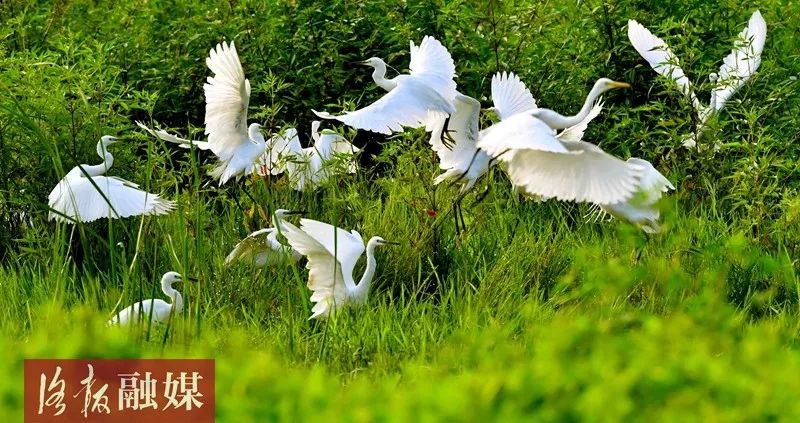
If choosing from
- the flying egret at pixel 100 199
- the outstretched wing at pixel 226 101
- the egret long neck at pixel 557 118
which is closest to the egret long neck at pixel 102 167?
the flying egret at pixel 100 199

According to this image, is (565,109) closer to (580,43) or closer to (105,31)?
(580,43)

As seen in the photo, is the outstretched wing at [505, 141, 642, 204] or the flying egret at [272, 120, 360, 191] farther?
the flying egret at [272, 120, 360, 191]

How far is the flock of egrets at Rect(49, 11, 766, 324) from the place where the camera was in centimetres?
418

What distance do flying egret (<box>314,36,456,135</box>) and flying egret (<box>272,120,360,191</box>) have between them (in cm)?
30

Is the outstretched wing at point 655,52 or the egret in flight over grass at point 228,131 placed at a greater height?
the outstretched wing at point 655,52

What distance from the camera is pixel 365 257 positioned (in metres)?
4.89

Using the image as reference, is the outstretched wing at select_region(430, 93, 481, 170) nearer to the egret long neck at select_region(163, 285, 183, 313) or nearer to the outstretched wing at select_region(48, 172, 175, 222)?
the outstretched wing at select_region(48, 172, 175, 222)

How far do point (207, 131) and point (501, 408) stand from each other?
2831 mm

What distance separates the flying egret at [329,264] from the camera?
433 cm

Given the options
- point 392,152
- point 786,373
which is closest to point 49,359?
point 786,373

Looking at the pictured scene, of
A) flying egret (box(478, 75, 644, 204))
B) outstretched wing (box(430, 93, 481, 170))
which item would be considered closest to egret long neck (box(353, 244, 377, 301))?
flying egret (box(478, 75, 644, 204))

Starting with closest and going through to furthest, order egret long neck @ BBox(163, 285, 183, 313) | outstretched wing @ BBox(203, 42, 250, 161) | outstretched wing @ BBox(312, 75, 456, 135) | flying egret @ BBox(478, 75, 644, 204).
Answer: flying egret @ BBox(478, 75, 644, 204) → egret long neck @ BBox(163, 285, 183, 313) → outstretched wing @ BBox(312, 75, 456, 135) → outstretched wing @ BBox(203, 42, 250, 161)

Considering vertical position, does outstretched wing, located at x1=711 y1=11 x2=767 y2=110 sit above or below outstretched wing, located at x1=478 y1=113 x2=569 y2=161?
above

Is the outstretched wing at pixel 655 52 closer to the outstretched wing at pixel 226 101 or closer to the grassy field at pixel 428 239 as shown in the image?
the grassy field at pixel 428 239
